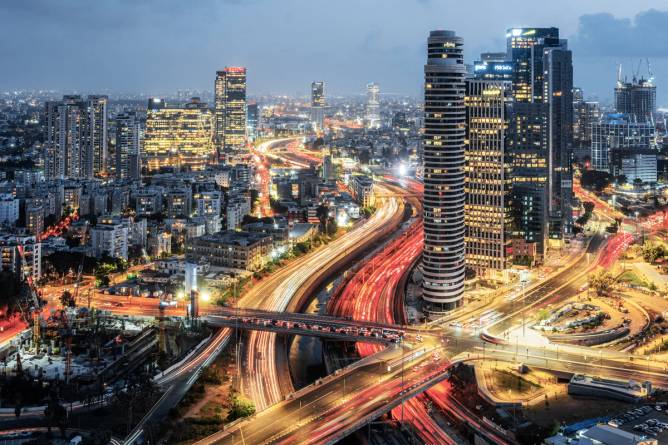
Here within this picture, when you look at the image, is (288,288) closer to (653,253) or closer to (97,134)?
(653,253)

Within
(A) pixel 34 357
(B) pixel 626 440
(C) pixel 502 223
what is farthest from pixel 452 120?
(A) pixel 34 357

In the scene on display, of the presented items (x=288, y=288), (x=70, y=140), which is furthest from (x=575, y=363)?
(x=70, y=140)

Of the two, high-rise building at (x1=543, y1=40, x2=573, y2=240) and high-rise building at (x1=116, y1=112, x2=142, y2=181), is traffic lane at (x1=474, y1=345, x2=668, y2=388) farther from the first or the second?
high-rise building at (x1=116, y1=112, x2=142, y2=181)

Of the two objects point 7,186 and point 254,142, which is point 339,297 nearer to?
point 7,186

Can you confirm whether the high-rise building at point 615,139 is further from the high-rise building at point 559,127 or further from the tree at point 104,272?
the tree at point 104,272

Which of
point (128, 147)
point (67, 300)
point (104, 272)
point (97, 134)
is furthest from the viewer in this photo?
point (128, 147)

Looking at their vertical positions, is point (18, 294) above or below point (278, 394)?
above

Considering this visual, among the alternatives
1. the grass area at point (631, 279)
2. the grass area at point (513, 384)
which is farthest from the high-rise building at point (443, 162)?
the grass area at point (631, 279)
